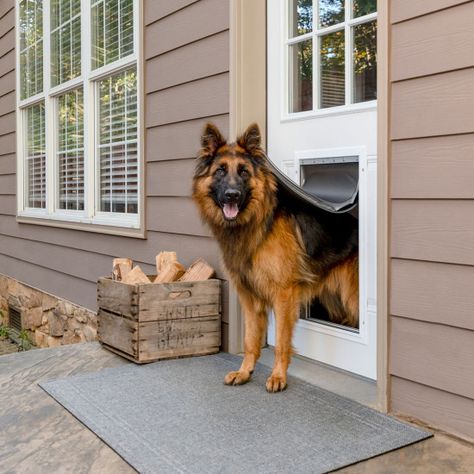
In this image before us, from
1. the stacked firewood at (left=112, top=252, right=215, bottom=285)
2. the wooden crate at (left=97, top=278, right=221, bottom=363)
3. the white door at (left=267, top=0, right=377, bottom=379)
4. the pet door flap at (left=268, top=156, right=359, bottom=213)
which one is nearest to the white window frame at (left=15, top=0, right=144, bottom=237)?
the stacked firewood at (left=112, top=252, right=215, bottom=285)

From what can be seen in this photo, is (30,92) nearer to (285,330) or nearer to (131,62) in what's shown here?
(131,62)

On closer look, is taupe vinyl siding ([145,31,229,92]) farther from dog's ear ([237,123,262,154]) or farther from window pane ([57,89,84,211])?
window pane ([57,89,84,211])

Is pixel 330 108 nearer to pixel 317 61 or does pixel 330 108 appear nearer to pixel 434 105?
pixel 317 61

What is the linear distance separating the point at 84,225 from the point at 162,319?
7.15 ft

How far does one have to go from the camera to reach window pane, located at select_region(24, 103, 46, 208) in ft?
20.9

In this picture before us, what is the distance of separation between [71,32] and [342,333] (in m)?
3.94

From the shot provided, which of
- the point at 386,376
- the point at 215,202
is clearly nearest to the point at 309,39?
the point at 215,202

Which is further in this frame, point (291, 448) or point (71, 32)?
point (71, 32)

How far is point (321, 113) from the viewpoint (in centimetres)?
322

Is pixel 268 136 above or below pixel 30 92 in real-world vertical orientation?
below

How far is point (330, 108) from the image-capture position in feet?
10.4

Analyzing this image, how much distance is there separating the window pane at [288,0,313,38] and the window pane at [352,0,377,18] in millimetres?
322

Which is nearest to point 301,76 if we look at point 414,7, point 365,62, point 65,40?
point 365,62

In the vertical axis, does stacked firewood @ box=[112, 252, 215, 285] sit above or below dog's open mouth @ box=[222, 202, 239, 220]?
below
